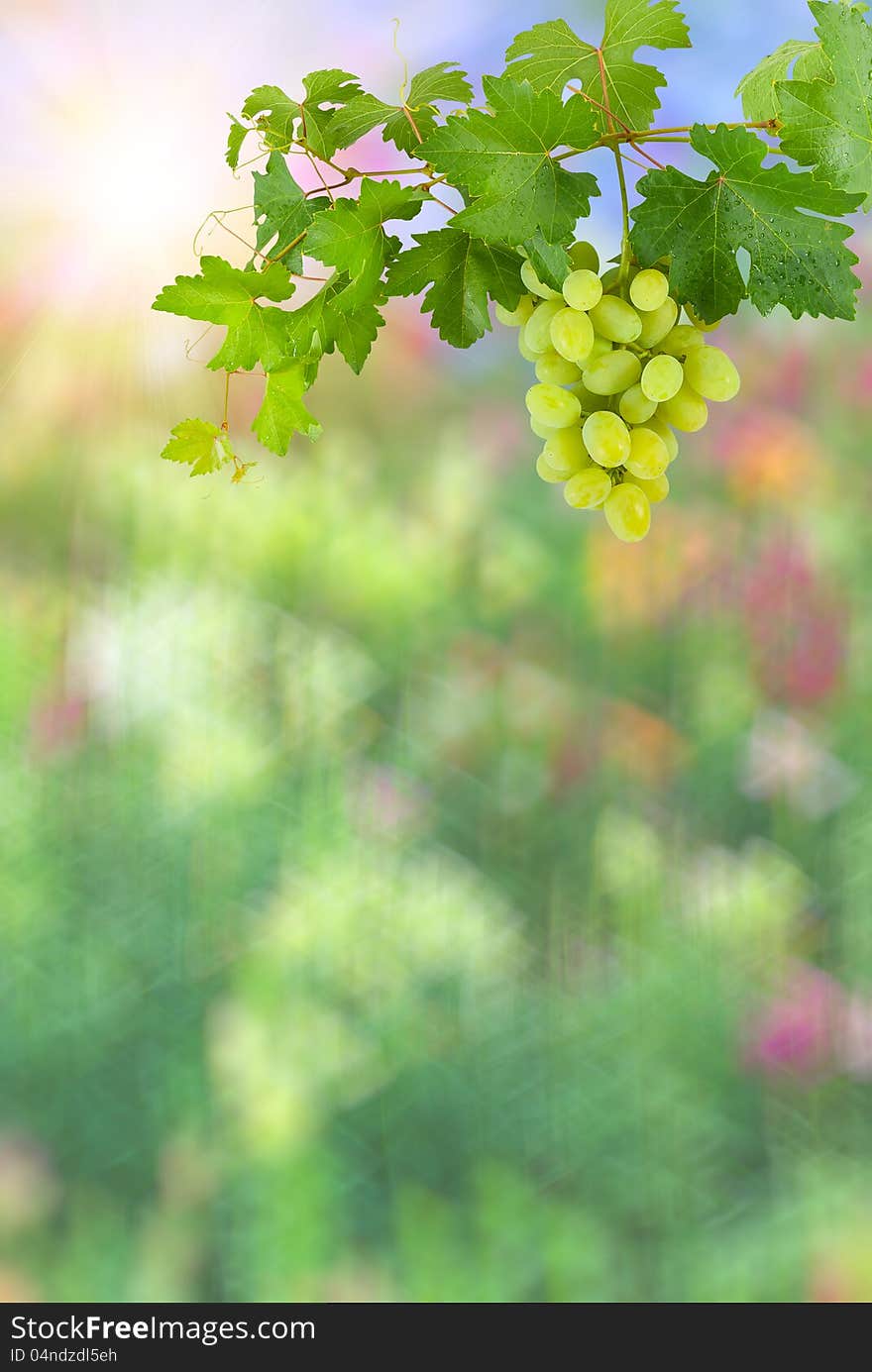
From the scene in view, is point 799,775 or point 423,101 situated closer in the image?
point 423,101

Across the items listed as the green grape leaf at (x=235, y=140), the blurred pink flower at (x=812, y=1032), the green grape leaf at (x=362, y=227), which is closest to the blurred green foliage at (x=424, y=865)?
the blurred pink flower at (x=812, y=1032)

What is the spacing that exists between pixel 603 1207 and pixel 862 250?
0.99 m

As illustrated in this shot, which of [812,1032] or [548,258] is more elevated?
[548,258]

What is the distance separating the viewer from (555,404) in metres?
0.41

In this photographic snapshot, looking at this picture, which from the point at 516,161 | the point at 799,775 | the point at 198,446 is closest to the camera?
the point at 516,161

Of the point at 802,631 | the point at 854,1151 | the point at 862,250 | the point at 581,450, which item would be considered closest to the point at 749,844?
the point at 802,631

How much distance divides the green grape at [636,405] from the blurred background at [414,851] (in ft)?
2.34

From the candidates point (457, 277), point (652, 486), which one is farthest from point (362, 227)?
point (652, 486)

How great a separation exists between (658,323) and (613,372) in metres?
0.02

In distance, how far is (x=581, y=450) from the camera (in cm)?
43

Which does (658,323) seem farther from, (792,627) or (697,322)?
(792,627)

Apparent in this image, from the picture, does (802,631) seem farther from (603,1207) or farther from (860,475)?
(603,1207)

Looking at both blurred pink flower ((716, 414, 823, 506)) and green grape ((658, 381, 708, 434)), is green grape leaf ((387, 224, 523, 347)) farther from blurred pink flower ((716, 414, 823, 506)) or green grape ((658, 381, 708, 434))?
blurred pink flower ((716, 414, 823, 506))

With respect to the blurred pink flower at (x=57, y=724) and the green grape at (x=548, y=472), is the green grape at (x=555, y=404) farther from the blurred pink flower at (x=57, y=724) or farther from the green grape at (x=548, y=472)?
the blurred pink flower at (x=57, y=724)
